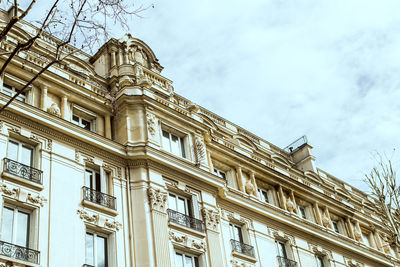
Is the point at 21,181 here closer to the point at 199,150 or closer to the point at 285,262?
the point at 199,150

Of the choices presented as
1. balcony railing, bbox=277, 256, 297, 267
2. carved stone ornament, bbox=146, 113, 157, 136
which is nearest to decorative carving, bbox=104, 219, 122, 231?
carved stone ornament, bbox=146, 113, 157, 136

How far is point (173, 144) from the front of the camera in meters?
25.9

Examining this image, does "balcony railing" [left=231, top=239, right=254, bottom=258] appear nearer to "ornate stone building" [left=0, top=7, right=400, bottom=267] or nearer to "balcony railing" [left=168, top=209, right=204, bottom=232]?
"ornate stone building" [left=0, top=7, right=400, bottom=267]

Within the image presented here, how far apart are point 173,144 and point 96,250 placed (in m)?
7.15

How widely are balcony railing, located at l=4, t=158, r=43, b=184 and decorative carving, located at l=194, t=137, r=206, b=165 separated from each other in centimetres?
779

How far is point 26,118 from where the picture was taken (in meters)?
21.3

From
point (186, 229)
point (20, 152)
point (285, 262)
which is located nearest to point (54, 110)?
point (20, 152)

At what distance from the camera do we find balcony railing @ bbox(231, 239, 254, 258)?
25.2 metres

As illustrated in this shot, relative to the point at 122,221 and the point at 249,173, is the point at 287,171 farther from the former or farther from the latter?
the point at 122,221

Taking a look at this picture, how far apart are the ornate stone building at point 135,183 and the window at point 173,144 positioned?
64 millimetres

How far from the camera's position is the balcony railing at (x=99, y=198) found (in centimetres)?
2119

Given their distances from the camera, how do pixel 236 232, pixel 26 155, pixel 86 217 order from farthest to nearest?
pixel 236 232 → pixel 26 155 → pixel 86 217

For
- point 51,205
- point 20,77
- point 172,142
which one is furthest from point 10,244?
point 172,142

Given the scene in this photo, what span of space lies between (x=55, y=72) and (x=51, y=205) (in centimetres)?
691
